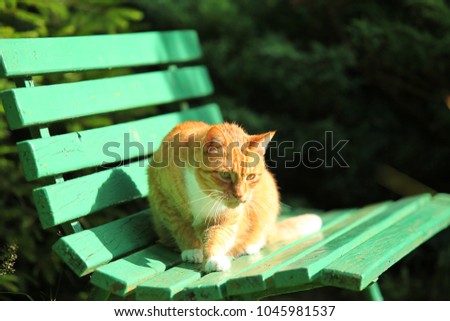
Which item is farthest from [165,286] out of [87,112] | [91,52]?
[91,52]

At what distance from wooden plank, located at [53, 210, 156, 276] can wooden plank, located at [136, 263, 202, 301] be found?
29cm

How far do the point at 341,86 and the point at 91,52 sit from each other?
201 centimetres

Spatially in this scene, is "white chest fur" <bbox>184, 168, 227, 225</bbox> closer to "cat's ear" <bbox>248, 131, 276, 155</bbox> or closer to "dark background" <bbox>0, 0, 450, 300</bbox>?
"cat's ear" <bbox>248, 131, 276, 155</bbox>

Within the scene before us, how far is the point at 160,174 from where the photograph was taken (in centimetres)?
267

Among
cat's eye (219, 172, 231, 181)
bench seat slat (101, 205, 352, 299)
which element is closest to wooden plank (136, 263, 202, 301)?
bench seat slat (101, 205, 352, 299)

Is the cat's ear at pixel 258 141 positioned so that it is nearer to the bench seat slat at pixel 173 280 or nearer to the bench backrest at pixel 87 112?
the bench seat slat at pixel 173 280

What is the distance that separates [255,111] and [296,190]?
709 millimetres

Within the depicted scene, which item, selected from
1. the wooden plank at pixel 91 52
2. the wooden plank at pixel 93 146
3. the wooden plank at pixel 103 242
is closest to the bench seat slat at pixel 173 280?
the wooden plank at pixel 103 242

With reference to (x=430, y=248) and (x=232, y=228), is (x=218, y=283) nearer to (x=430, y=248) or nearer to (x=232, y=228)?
(x=232, y=228)

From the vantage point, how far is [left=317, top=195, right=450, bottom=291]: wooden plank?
204cm

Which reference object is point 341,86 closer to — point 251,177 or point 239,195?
point 251,177

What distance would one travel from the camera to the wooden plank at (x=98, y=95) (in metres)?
2.40

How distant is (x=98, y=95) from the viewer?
2857 millimetres
